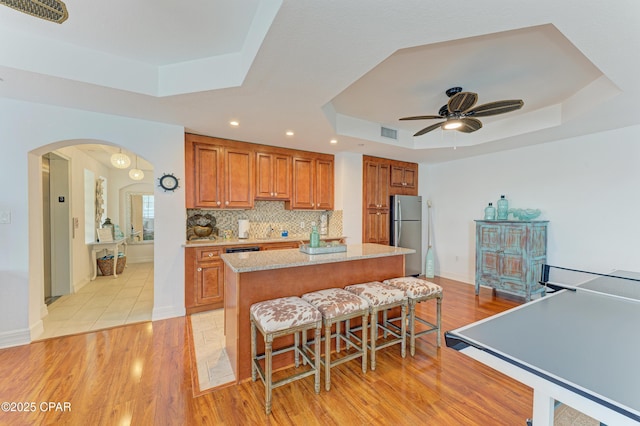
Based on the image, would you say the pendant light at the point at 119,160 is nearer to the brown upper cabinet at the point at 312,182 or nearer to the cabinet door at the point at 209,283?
the cabinet door at the point at 209,283

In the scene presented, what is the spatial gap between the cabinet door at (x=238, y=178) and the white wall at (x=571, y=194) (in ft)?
13.1

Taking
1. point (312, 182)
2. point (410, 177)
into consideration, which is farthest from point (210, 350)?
point (410, 177)

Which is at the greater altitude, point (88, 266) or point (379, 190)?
point (379, 190)

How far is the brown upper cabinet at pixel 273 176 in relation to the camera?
4.26 meters

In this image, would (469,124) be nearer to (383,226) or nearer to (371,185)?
(371,185)

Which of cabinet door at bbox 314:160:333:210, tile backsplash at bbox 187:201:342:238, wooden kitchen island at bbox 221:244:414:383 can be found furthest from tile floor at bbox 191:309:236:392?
cabinet door at bbox 314:160:333:210

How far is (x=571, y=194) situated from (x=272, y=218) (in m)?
4.59

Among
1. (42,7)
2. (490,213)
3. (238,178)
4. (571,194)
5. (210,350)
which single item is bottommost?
(210,350)

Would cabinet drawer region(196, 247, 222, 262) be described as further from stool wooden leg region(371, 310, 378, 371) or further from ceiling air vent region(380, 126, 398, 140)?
ceiling air vent region(380, 126, 398, 140)

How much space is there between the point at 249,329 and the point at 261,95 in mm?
2103

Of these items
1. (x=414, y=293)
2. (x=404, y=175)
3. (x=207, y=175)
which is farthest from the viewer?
(x=404, y=175)

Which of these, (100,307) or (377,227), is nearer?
(100,307)

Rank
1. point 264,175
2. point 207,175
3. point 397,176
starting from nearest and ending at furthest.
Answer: point 207,175 → point 264,175 → point 397,176

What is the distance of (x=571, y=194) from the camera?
3879 millimetres
